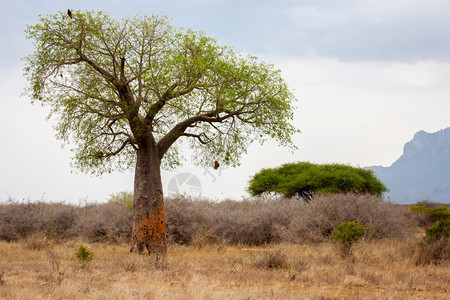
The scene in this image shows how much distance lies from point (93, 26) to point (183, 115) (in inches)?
142

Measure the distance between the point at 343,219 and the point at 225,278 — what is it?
33.2ft

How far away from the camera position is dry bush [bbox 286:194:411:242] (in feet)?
62.1

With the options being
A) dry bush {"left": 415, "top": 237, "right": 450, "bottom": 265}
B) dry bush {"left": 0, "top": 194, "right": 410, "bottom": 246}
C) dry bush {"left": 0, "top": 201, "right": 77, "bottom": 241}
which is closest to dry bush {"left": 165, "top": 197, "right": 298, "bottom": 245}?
dry bush {"left": 0, "top": 194, "right": 410, "bottom": 246}

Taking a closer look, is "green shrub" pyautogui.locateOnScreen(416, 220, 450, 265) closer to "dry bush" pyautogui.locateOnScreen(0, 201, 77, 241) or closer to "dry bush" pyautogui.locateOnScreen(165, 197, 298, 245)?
"dry bush" pyautogui.locateOnScreen(165, 197, 298, 245)

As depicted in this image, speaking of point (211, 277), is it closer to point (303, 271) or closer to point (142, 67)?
point (303, 271)

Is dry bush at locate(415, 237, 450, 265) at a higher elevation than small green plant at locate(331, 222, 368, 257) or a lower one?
lower

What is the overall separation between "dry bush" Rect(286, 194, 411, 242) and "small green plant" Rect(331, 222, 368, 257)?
4733 mm

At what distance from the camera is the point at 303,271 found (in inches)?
440

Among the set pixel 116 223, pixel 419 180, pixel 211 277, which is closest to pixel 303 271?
pixel 211 277

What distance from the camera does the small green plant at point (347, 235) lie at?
13.5 m

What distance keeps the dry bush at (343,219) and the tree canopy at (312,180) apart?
10.2 m

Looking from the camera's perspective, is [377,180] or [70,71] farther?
[377,180]

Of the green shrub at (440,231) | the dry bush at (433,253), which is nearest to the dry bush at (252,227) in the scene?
the green shrub at (440,231)

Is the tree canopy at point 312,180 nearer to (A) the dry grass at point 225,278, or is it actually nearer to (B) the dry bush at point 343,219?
(B) the dry bush at point 343,219
